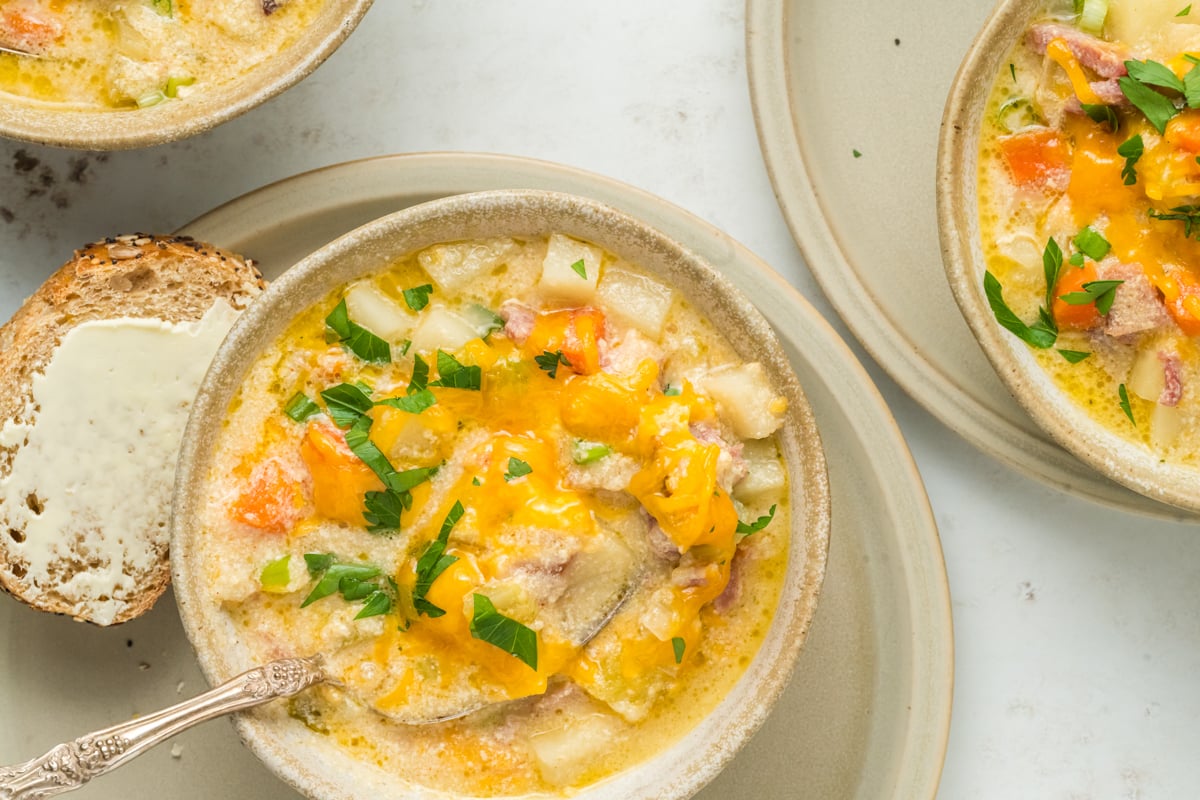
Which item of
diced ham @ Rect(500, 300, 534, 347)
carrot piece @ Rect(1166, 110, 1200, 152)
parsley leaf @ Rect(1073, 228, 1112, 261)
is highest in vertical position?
→ diced ham @ Rect(500, 300, 534, 347)

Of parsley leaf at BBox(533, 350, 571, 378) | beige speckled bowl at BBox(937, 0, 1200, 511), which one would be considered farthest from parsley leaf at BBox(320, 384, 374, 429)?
beige speckled bowl at BBox(937, 0, 1200, 511)

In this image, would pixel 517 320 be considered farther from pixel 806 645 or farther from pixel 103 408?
pixel 806 645

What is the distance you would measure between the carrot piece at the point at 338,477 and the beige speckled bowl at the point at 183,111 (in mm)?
941

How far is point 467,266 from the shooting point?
123 inches

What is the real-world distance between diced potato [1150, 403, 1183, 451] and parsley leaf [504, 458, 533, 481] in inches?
73.5

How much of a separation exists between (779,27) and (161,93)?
1888mm

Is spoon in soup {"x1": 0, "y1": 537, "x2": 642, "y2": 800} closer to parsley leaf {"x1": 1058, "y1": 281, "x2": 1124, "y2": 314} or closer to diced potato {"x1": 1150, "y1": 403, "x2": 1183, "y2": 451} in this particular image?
parsley leaf {"x1": 1058, "y1": 281, "x2": 1124, "y2": 314}

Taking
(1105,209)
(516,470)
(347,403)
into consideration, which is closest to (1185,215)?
(1105,209)

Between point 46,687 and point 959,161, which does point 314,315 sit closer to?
point 46,687

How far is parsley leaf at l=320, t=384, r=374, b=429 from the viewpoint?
2986 millimetres

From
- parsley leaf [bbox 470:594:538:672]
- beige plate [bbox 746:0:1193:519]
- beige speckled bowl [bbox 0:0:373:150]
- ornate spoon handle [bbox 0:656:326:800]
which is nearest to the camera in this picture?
ornate spoon handle [bbox 0:656:326:800]

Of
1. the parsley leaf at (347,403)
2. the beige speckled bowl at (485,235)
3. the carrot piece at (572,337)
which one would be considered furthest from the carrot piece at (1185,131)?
the parsley leaf at (347,403)

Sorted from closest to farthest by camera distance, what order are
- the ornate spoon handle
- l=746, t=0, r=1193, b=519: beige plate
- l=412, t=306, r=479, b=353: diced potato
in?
the ornate spoon handle, l=412, t=306, r=479, b=353: diced potato, l=746, t=0, r=1193, b=519: beige plate

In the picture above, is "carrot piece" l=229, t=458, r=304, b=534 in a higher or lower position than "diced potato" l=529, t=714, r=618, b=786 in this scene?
higher
